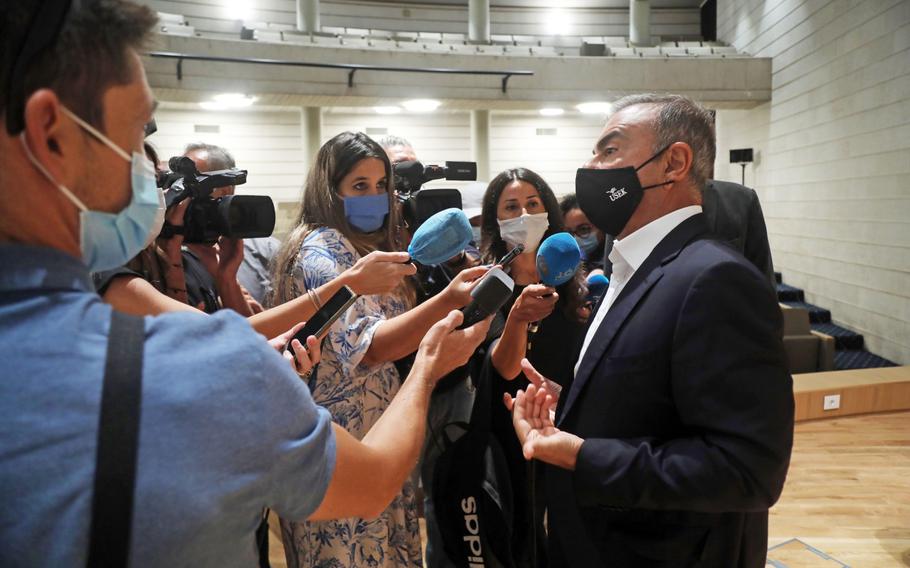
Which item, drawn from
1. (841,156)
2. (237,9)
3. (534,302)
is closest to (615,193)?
(534,302)

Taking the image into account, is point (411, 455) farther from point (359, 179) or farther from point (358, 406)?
point (359, 179)

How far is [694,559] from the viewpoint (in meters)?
1.15

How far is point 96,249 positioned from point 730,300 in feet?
3.04

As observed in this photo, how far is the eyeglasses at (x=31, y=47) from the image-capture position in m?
0.53

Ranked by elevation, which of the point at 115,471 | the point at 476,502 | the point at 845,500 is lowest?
the point at 845,500

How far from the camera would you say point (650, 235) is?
1.34 metres

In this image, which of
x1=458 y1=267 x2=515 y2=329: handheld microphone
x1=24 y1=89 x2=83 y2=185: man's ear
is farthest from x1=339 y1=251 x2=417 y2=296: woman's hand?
x1=24 y1=89 x2=83 y2=185: man's ear

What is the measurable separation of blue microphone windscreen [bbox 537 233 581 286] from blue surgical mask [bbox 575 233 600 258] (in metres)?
1.48

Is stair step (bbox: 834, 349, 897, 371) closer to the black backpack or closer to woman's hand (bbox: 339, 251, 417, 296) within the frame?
the black backpack

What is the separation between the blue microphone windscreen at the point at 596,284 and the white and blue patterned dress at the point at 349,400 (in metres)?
0.82

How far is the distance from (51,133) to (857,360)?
6926 millimetres

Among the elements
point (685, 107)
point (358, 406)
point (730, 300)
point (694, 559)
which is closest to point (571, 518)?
point (694, 559)

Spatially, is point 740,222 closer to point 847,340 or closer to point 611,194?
point 611,194

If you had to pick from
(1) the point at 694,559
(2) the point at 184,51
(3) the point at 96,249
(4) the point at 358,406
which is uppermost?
(2) the point at 184,51
